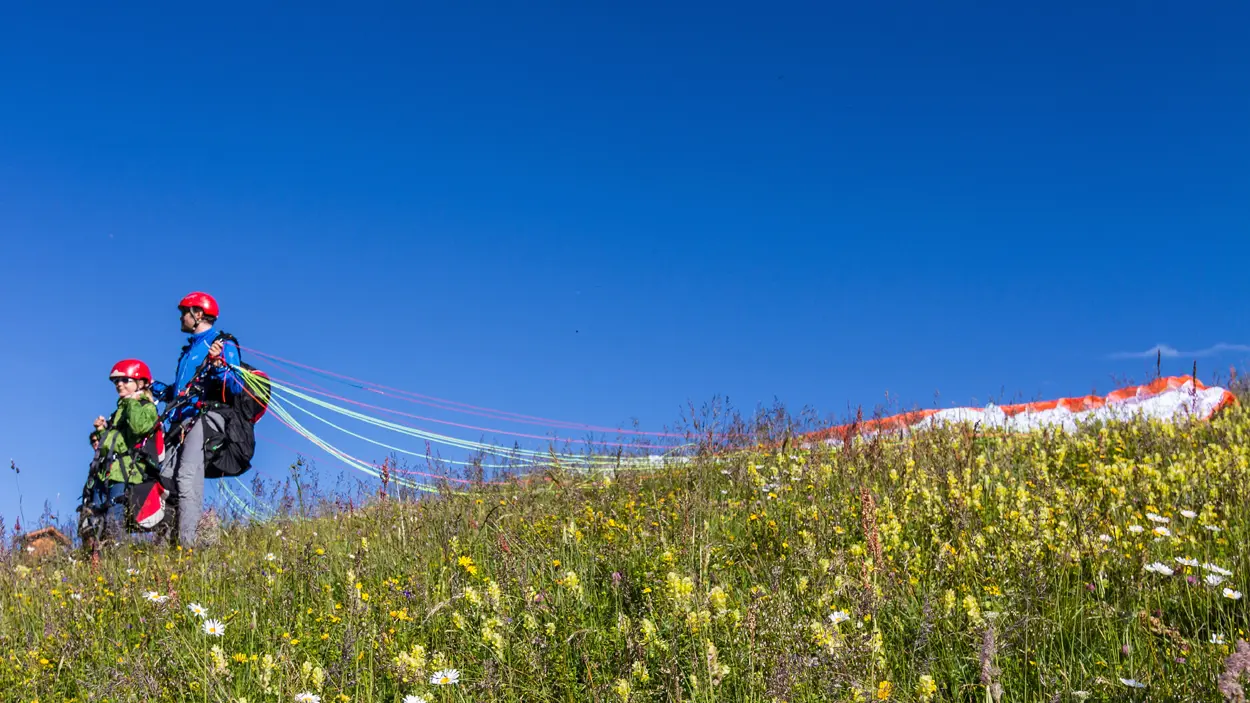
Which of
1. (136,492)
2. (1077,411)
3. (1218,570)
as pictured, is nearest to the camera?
(1218,570)

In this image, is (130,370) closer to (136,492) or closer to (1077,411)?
(136,492)

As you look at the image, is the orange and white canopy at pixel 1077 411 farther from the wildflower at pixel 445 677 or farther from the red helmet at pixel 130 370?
the red helmet at pixel 130 370

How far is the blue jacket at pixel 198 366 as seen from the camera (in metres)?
9.94

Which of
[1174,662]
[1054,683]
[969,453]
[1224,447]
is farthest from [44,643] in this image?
[1224,447]

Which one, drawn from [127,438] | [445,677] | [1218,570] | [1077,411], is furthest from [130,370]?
[1077,411]

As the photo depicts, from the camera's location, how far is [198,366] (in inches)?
391

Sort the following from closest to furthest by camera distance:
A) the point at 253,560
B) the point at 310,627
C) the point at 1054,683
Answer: the point at 1054,683, the point at 310,627, the point at 253,560

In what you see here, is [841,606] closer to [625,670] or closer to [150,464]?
[625,670]

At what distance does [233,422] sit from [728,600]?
8.11 meters

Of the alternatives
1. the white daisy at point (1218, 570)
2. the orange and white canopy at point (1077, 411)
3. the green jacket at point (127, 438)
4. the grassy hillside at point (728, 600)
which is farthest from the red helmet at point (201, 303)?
the white daisy at point (1218, 570)

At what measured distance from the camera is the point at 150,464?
9883mm

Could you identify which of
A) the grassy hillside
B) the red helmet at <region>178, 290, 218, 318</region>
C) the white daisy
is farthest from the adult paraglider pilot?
the white daisy

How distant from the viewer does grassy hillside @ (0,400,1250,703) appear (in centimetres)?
314

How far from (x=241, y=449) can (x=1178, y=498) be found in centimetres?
924
